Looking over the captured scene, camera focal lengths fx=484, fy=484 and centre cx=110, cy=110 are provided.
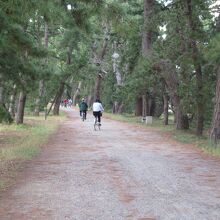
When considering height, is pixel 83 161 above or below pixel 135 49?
below

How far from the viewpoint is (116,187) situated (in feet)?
31.3

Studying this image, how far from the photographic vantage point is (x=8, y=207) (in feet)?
25.8

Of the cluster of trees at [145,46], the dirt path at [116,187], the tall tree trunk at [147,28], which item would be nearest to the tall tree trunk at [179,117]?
the cluster of trees at [145,46]

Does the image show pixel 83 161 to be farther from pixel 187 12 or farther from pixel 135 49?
pixel 135 49

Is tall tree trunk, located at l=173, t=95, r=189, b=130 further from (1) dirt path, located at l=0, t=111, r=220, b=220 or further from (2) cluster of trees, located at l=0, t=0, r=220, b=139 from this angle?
(1) dirt path, located at l=0, t=111, r=220, b=220

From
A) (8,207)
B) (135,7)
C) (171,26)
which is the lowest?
(8,207)

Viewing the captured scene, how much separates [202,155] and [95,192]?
7.15 meters

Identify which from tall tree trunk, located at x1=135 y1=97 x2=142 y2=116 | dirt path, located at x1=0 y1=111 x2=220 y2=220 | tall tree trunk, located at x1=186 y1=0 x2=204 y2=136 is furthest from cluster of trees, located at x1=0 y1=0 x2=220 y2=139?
tall tree trunk, located at x1=135 y1=97 x2=142 y2=116

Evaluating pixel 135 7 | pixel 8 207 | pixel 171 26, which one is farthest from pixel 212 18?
pixel 8 207

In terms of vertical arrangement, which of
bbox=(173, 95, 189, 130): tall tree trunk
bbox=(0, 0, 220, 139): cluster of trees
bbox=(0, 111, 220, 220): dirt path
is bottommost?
bbox=(0, 111, 220, 220): dirt path

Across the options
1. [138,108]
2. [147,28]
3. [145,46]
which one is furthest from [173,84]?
[138,108]

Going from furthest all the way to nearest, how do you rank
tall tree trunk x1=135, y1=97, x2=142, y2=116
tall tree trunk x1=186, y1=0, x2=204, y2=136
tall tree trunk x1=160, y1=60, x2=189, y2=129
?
tall tree trunk x1=135, y1=97, x2=142, y2=116, tall tree trunk x1=160, y1=60, x2=189, y2=129, tall tree trunk x1=186, y1=0, x2=204, y2=136

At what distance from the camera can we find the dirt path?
24.5ft

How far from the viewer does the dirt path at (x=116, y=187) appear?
7.46 meters
